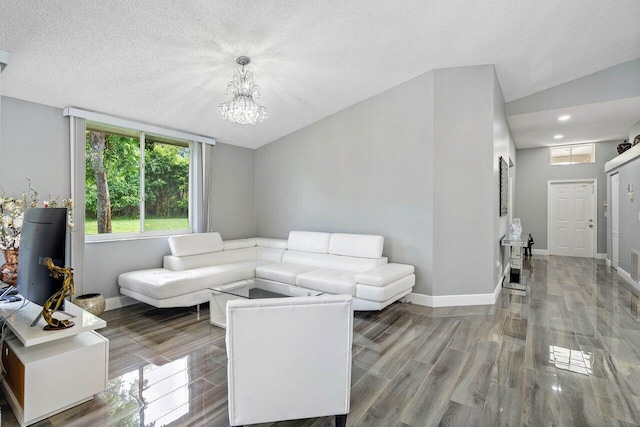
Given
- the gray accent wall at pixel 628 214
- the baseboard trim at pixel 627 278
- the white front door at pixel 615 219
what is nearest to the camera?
the baseboard trim at pixel 627 278

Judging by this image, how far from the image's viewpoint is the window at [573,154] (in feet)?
24.5

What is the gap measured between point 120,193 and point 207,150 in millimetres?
1378

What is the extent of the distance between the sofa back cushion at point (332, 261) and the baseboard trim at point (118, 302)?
2068 millimetres

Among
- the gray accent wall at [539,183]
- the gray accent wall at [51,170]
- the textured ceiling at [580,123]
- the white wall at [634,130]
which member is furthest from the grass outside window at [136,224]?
the gray accent wall at [539,183]

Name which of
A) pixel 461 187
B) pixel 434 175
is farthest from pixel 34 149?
pixel 461 187

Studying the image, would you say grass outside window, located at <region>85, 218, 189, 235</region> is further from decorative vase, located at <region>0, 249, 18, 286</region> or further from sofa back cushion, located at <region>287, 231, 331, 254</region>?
sofa back cushion, located at <region>287, 231, 331, 254</region>

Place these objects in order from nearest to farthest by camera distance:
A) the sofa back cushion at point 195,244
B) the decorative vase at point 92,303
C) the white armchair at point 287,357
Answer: the white armchair at point 287,357, the decorative vase at point 92,303, the sofa back cushion at point 195,244

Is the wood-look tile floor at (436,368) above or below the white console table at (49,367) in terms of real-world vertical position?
below

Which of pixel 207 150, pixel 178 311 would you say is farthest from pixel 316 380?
pixel 207 150

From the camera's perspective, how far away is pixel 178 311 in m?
3.74

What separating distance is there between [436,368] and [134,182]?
13.8 feet

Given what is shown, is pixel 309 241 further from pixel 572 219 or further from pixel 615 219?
pixel 572 219

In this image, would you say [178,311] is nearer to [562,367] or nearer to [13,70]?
[13,70]

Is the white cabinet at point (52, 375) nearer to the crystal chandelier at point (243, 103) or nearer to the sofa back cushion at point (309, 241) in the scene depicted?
the crystal chandelier at point (243, 103)
